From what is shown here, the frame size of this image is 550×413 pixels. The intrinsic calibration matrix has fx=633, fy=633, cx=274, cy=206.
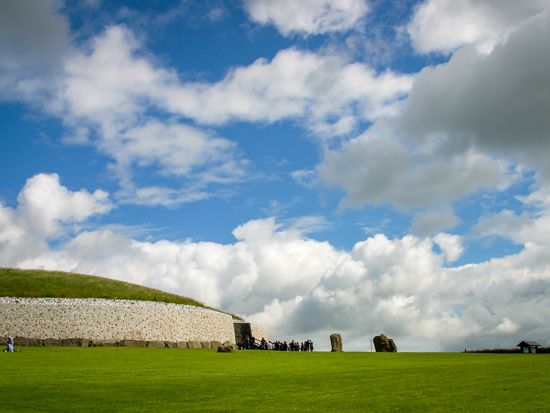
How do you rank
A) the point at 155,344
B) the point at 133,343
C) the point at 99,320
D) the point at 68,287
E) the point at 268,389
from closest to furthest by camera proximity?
the point at 268,389 < the point at 133,343 < the point at 155,344 < the point at 99,320 < the point at 68,287

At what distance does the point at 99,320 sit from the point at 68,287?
7.47m

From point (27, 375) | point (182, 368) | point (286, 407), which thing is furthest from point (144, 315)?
point (286, 407)

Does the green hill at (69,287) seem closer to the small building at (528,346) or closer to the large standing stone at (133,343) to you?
the large standing stone at (133,343)

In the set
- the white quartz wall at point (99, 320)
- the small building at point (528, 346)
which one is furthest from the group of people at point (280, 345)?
the small building at point (528, 346)

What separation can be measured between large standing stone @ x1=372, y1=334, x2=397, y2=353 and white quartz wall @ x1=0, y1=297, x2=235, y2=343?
16276 mm

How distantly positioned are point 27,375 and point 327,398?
504 inches

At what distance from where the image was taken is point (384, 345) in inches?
2077

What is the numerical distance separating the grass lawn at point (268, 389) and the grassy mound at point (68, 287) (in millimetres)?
29497

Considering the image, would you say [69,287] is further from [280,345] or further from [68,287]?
[280,345]

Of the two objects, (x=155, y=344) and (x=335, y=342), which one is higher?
(x=155, y=344)

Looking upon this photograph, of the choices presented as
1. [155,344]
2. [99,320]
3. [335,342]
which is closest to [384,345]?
[335,342]

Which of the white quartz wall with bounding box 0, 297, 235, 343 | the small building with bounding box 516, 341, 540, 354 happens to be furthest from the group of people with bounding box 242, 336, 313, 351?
the small building with bounding box 516, 341, 540, 354

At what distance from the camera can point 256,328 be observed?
229 ft

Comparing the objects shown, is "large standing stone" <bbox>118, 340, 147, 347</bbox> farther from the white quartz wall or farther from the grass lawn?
the grass lawn
